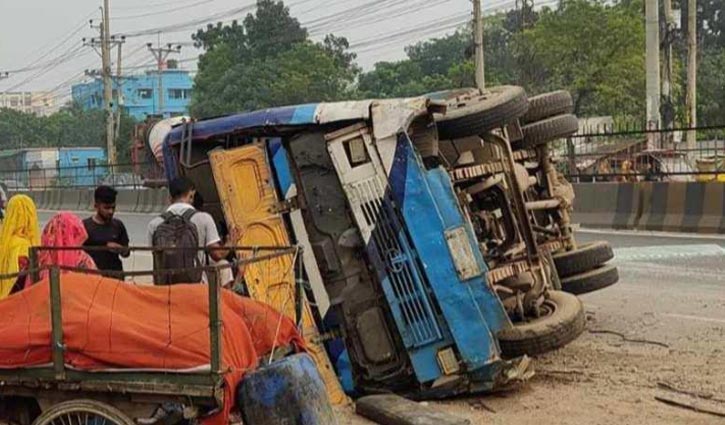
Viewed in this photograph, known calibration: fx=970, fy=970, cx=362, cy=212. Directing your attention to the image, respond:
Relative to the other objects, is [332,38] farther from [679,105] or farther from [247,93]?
[679,105]

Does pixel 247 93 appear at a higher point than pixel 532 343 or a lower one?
higher

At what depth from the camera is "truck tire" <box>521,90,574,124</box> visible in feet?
26.9

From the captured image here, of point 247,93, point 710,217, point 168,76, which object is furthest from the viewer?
point 168,76

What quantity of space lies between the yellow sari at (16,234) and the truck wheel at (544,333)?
3.15 meters

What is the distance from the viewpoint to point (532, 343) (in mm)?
6324

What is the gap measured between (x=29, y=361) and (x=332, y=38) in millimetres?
62206

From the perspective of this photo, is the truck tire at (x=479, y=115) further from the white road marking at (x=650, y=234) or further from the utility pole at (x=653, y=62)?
the utility pole at (x=653, y=62)

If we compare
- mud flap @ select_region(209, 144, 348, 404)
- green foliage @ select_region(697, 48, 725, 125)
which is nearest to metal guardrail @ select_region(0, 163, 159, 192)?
green foliage @ select_region(697, 48, 725, 125)

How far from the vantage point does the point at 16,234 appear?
6402mm

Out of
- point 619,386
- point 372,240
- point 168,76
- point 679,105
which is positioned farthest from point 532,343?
point 168,76

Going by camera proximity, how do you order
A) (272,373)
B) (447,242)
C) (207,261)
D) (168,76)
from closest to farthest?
(272,373) → (447,242) → (207,261) → (168,76)

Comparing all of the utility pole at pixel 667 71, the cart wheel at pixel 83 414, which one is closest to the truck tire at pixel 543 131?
the cart wheel at pixel 83 414

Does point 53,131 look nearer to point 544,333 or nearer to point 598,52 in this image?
point 598,52

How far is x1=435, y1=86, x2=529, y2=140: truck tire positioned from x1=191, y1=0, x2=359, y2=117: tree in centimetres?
3815
